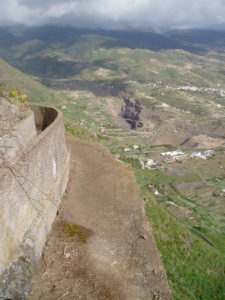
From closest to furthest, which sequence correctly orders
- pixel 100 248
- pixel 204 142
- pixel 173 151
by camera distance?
pixel 100 248, pixel 173 151, pixel 204 142

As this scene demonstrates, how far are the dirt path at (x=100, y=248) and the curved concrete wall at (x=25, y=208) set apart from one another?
54cm

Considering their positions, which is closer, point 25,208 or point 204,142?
point 25,208

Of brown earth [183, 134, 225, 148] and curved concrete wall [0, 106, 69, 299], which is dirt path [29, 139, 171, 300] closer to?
curved concrete wall [0, 106, 69, 299]

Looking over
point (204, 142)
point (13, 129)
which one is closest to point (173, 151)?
point (204, 142)

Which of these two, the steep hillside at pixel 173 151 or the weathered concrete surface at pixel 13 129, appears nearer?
the weathered concrete surface at pixel 13 129

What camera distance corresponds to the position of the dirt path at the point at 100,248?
927cm

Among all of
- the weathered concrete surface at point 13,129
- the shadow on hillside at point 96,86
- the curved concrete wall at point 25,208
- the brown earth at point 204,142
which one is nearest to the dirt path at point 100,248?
the curved concrete wall at point 25,208

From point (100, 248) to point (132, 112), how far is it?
141 meters

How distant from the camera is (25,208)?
358 inches

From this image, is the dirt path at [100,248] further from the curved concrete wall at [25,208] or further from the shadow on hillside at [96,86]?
the shadow on hillside at [96,86]

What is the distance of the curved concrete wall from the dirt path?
54 cm

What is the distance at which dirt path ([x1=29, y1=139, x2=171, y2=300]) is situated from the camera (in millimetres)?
9266

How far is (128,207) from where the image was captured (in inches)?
533

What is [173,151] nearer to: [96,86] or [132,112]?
[132,112]
